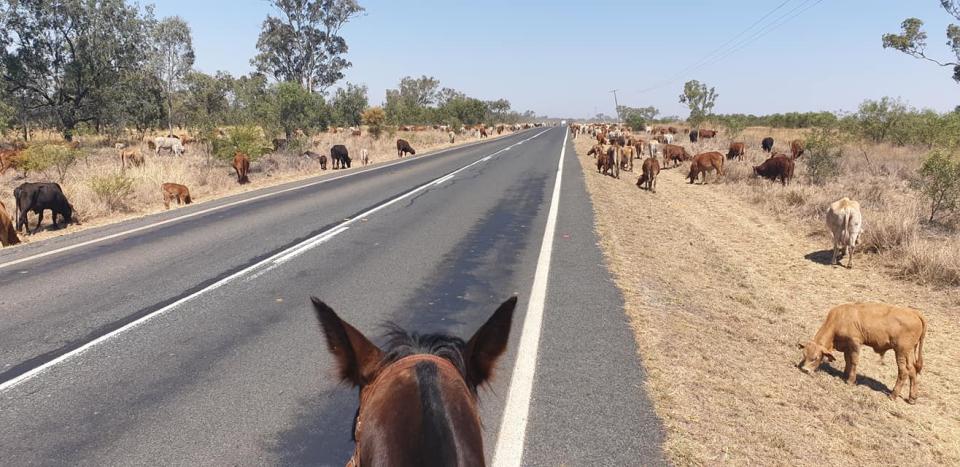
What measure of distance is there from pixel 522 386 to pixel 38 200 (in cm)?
1325

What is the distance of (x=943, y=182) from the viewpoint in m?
12.1

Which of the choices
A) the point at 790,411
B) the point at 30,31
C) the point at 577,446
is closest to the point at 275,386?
the point at 577,446

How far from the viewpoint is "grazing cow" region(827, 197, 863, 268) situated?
33.0ft

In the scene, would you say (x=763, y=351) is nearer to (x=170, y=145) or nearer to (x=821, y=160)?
(x=821, y=160)

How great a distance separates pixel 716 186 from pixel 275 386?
20246mm

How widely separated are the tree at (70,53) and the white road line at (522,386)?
3535 cm

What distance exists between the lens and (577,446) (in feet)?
11.8

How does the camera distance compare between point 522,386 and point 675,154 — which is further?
point 675,154

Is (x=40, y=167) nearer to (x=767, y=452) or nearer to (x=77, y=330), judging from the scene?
(x=77, y=330)

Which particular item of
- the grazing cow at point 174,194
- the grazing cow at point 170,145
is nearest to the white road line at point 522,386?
the grazing cow at point 174,194

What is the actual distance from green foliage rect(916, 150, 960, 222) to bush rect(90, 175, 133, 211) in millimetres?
20768

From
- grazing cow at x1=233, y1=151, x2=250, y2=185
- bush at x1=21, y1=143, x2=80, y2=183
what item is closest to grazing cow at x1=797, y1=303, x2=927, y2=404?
grazing cow at x1=233, y1=151, x2=250, y2=185

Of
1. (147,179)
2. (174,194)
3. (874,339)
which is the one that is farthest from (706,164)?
(147,179)

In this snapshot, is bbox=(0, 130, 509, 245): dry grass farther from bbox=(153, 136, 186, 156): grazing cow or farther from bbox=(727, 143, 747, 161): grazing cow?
bbox=(727, 143, 747, 161): grazing cow
